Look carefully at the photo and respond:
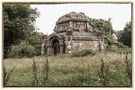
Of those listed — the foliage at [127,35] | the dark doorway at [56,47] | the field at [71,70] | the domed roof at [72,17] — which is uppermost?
the domed roof at [72,17]

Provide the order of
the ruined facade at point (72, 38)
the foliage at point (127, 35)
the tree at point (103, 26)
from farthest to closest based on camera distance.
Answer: the ruined facade at point (72, 38) < the tree at point (103, 26) < the foliage at point (127, 35)

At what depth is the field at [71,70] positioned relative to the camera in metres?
9.91

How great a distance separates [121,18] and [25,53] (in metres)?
1.94

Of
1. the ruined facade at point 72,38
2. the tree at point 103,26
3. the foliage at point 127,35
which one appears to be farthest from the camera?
the ruined facade at point 72,38

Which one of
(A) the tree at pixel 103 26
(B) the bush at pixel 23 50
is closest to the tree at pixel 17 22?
(B) the bush at pixel 23 50

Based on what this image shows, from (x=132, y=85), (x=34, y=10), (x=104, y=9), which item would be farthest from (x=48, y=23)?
(x=132, y=85)

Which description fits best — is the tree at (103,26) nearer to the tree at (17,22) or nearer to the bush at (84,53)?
the bush at (84,53)

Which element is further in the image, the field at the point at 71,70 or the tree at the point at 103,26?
the tree at the point at 103,26

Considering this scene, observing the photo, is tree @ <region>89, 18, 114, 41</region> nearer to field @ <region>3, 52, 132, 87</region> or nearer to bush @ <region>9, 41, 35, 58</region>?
field @ <region>3, 52, 132, 87</region>

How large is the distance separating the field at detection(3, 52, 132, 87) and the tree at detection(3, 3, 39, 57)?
0.42 m

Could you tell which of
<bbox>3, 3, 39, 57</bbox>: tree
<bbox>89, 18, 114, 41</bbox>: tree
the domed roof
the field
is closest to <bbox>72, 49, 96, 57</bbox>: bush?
the field

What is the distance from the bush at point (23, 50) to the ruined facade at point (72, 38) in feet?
0.77

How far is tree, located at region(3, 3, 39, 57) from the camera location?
10.1 metres

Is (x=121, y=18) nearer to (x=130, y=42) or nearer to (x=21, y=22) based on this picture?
(x=130, y=42)
